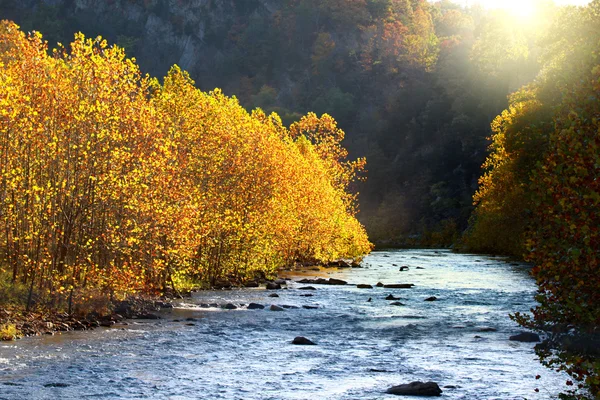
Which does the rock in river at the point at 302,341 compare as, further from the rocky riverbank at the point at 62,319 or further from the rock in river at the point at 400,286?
the rock in river at the point at 400,286

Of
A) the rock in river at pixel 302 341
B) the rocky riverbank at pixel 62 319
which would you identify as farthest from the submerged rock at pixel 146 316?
the rock in river at pixel 302 341

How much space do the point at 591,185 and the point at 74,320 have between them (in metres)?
21.2

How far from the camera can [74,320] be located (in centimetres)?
2981

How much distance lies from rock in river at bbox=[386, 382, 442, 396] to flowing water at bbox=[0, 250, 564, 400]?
0.38 metres

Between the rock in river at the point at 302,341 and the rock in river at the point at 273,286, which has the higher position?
the rock in river at the point at 273,286

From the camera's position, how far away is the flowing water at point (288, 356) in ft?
66.9

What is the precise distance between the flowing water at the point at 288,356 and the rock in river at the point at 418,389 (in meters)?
0.38

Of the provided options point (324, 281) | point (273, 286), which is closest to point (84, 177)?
point (273, 286)

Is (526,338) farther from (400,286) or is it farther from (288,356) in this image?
(400,286)

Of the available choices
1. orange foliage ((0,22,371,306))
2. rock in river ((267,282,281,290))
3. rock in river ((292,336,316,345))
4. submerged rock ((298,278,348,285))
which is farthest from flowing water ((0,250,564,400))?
submerged rock ((298,278,348,285))

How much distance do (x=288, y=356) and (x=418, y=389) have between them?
6307 millimetres

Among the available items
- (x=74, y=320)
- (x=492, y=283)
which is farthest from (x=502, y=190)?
(x=74, y=320)

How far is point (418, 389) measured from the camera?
66.1 feet

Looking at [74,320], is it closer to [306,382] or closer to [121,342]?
[121,342]
